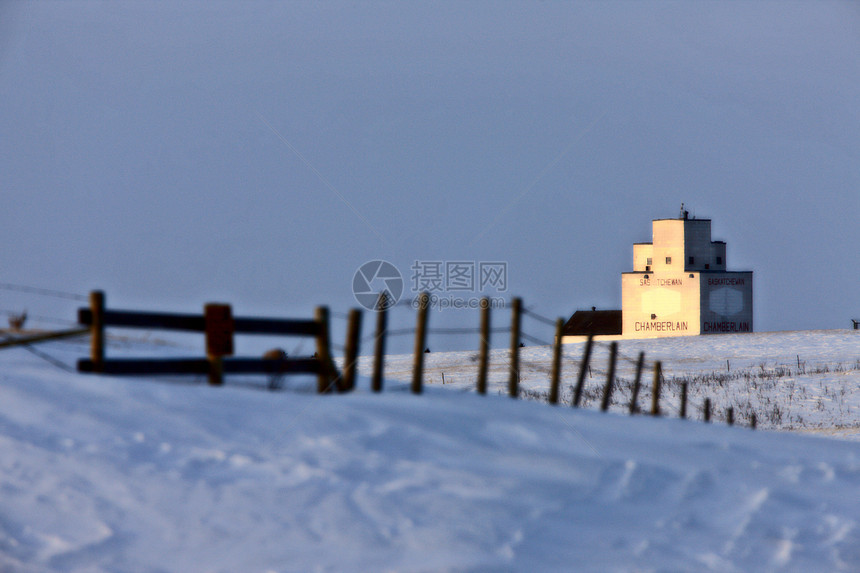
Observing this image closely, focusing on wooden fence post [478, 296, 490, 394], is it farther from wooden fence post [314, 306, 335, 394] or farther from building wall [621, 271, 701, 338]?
building wall [621, 271, 701, 338]

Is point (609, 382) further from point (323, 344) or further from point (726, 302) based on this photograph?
point (726, 302)

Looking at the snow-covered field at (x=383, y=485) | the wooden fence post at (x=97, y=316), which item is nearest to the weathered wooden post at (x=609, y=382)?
the snow-covered field at (x=383, y=485)

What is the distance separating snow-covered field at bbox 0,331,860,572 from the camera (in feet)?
22.1

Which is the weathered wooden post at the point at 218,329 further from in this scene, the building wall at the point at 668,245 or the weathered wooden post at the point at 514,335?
the building wall at the point at 668,245

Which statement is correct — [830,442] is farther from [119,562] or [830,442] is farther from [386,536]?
[119,562]

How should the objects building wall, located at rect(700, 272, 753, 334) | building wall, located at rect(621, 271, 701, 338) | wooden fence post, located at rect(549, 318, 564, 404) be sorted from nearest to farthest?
wooden fence post, located at rect(549, 318, 564, 404)
building wall, located at rect(621, 271, 701, 338)
building wall, located at rect(700, 272, 753, 334)

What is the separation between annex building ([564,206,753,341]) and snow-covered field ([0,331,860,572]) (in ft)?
233

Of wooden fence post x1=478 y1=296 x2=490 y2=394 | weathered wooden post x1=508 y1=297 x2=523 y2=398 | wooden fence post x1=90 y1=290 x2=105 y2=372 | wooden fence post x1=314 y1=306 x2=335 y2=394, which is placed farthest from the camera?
weathered wooden post x1=508 y1=297 x2=523 y2=398

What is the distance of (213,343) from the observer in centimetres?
1040

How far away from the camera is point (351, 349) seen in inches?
432

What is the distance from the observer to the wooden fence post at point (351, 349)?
10852 mm

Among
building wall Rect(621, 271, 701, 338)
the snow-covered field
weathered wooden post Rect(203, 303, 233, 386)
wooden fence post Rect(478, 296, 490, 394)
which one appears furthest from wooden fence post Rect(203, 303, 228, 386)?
building wall Rect(621, 271, 701, 338)

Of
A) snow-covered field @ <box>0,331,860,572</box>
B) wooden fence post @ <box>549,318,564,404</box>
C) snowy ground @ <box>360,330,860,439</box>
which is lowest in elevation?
snowy ground @ <box>360,330,860,439</box>

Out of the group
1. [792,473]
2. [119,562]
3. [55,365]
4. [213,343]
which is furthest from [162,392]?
[792,473]
